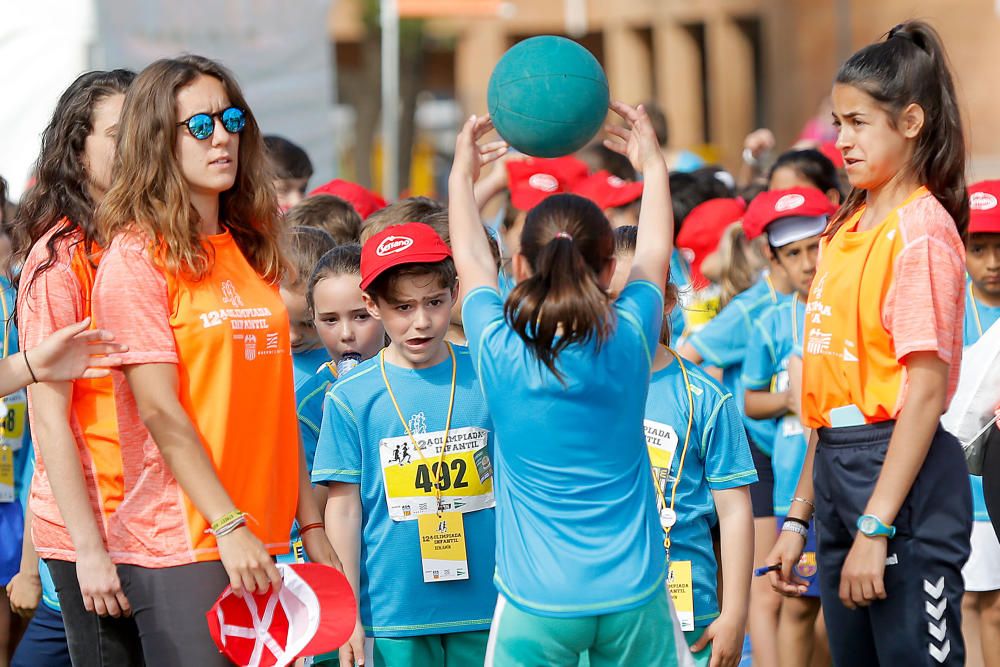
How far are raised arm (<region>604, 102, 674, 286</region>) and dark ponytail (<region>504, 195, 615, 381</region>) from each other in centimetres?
17

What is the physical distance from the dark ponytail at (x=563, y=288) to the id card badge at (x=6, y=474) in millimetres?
3117

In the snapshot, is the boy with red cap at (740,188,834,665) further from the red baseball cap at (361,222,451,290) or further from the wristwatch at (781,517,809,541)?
the red baseball cap at (361,222,451,290)

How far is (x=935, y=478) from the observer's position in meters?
3.65

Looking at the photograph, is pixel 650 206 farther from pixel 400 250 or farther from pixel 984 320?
pixel 984 320

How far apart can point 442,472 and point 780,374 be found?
247 cm

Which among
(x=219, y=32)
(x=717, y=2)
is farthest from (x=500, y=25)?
(x=219, y=32)

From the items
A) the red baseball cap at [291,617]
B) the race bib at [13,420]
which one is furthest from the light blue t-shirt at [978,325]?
the race bib at [13,420]

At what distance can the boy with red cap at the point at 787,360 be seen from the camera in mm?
5910

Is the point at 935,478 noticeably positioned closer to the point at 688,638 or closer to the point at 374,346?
the point at 688,638

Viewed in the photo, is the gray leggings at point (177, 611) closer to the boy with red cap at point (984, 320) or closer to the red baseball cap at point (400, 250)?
the red baseball cap at point (400, 250)

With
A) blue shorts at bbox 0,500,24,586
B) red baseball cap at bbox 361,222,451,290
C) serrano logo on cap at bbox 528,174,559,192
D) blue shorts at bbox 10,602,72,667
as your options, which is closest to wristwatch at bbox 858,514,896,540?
red baseball cap at bbox 361,222,451,290

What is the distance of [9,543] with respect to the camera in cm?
560

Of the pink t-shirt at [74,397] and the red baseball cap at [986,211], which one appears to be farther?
the red baseball cap at [986,211]

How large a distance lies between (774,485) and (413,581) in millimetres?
2597
